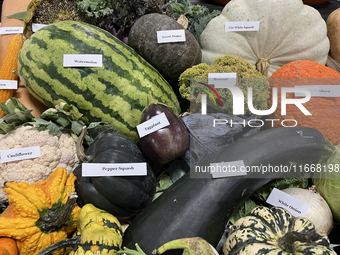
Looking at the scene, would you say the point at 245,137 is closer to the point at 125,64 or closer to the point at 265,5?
the point at 125,64

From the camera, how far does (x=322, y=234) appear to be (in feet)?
2.58

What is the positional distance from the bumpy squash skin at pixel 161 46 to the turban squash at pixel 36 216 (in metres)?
0.84

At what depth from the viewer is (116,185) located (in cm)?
96

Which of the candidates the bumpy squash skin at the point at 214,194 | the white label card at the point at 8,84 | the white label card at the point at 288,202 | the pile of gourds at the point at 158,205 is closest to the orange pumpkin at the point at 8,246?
the pile of gourds at the point at 158,205

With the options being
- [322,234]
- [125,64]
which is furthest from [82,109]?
[322,234]

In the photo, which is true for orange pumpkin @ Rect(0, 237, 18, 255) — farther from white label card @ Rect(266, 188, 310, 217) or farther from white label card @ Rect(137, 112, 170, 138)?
white label card @ Rect(266, 188, 310, 217)

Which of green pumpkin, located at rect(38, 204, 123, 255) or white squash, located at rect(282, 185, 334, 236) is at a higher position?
green pumpkin, located at rect(38, 204, 123, 255)

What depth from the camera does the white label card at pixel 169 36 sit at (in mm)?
1292

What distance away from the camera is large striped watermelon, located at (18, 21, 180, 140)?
3.83 feet

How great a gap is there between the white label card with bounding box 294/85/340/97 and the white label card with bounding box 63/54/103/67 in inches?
38.2

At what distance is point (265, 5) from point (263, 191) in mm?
1053

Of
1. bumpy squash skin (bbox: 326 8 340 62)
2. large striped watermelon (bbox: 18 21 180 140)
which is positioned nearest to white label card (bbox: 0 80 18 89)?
large striped watermelon (bbox: 18 21 180 140)

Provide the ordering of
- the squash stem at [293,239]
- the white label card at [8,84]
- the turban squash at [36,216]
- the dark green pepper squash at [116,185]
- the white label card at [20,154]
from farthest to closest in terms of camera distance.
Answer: the white label card at [8,84] → the white label card at [20,154] → the dark green pepper squash at [116,185] → the turban squash at [36,216] → the squash stem at [293,239]

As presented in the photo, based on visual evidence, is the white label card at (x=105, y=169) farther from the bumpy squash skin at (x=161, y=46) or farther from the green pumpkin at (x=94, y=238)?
the bumpy squash skin at (x=161, y=46)
